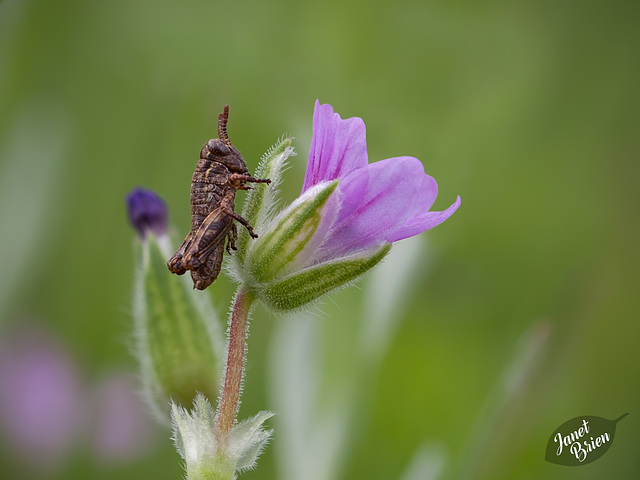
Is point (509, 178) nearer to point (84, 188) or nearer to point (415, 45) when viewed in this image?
point (415, 45)

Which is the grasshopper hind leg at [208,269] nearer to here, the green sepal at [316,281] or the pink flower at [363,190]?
the green sepal at [316,281]

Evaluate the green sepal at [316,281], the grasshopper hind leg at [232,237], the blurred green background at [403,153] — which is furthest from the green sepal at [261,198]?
the blurred green background at [403,153]

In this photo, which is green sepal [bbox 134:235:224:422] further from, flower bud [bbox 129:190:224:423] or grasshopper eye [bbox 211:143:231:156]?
grasshopper eye [bbox 211:143:231:156]

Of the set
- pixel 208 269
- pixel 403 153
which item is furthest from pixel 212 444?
pixel 403 153

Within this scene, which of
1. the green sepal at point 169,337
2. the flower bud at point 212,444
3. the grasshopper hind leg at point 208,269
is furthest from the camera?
the green sepal at point 169,337

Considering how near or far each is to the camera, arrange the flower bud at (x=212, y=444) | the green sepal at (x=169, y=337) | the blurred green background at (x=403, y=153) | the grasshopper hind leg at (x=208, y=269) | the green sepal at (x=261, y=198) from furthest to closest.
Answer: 1. the blurred green background at (x=403, y=153)
2. the green sepal at (x=169, y=337)
3. the green sepal at (x=261, y=198)
4. the grasshopper hind leg at (x=208, y=269)
5. the flower bud at (x=212, y=444)

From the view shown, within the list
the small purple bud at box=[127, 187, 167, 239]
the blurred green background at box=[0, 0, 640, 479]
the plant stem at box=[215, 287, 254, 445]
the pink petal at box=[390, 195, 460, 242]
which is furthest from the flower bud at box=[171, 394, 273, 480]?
the blurred green background at box=[0, 0, 640, 479]
